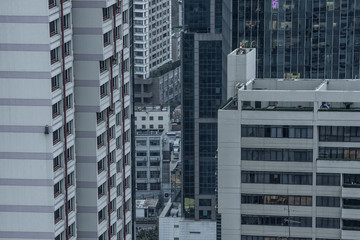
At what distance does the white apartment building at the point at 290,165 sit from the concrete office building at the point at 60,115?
21.8 metres

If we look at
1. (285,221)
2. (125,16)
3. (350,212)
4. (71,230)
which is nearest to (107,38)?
(125,16)

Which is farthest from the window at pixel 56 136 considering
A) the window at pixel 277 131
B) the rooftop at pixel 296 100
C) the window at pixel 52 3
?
the window at pixel 277 131

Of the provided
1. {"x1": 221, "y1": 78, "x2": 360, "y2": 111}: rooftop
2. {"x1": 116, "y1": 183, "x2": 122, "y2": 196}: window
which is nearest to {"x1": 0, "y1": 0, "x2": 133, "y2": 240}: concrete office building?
{"x1": 116, "y1": 183, "x2": 122, "y2": 196}: window

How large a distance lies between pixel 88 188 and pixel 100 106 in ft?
21.7

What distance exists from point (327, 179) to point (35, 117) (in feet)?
129

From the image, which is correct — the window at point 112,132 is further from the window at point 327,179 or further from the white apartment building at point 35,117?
the window at point 327,179

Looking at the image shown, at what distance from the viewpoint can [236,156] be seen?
128625 mm

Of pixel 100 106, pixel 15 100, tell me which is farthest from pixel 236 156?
pixel 15 100

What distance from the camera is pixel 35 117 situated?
9738 centimetres

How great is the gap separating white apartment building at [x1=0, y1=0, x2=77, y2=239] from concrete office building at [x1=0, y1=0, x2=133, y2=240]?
0.07 metres

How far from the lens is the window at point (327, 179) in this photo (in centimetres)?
12712

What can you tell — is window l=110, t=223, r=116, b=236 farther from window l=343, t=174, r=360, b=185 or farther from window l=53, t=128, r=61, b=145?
window l=343, t=174, r=360, b=185

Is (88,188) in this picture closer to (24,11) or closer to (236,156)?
(24,11)

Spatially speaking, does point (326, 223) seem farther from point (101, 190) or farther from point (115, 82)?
point (115, 82)
